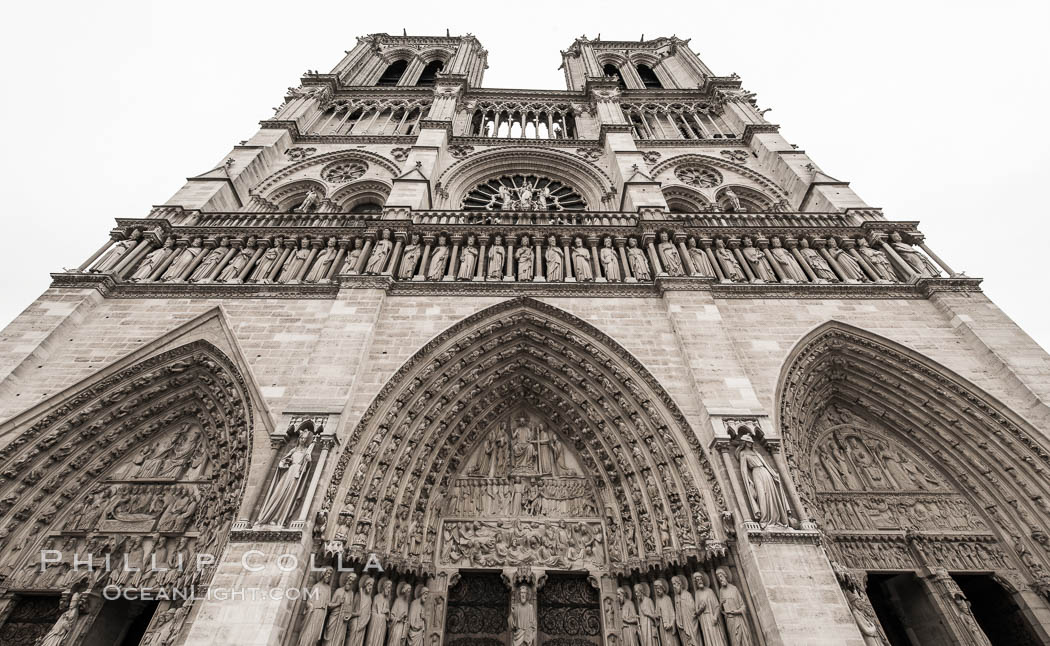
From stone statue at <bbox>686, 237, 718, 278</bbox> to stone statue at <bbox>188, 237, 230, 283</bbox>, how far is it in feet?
27.6

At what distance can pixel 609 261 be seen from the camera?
8.63m

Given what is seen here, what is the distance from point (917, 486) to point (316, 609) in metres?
8.01

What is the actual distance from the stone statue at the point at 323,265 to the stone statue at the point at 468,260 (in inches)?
89.9

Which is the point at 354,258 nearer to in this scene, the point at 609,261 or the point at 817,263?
the point at 609,261

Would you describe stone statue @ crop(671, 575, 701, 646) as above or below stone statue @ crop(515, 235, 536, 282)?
below

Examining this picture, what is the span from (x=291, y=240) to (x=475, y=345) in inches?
175

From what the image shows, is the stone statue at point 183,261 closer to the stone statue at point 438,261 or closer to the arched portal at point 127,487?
the arched portal at point 127,487

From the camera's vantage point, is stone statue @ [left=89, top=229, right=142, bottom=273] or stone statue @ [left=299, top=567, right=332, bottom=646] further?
stone statue @ [left=89, top=229, right=142, bottom=273]

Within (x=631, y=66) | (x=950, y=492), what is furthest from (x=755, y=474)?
(x=631, y=66)

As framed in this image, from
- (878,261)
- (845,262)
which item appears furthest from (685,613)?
(878,261)

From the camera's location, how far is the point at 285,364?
697 cm

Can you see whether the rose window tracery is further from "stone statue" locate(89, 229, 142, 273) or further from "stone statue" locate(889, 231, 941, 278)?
"stone statue" locate(889, 231, 941, 278)

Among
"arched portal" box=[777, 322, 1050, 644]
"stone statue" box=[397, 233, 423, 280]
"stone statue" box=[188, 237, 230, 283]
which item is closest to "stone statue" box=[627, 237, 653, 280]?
"arched portal" box=[777, 322, 1050, 644]

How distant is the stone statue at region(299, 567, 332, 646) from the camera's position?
4.70 m
